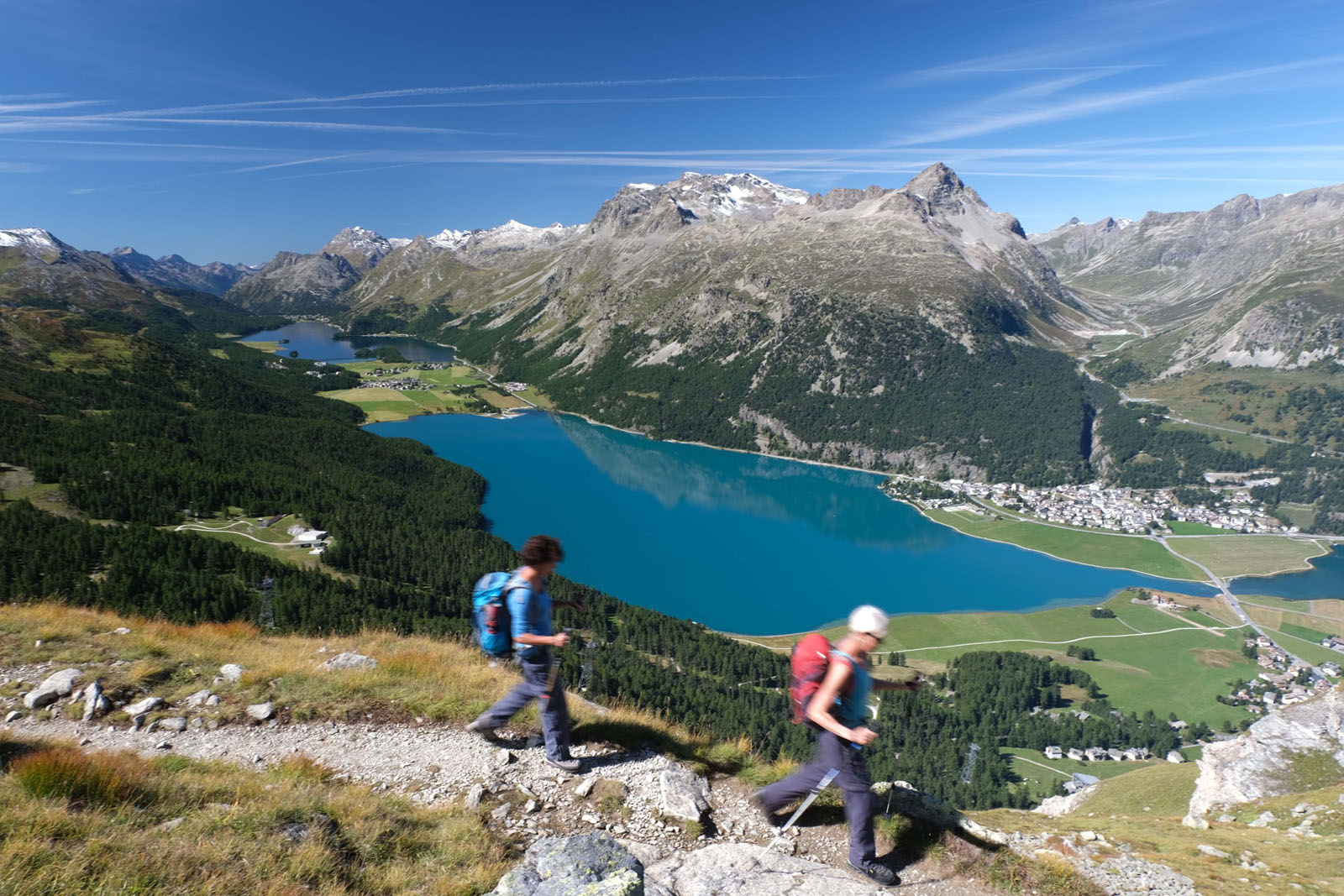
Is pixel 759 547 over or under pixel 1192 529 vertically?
under

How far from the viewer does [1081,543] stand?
4616 inches

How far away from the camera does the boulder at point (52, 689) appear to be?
884 centimetres

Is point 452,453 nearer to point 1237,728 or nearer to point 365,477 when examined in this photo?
point 365,477

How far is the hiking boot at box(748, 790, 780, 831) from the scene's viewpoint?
24.2 ft

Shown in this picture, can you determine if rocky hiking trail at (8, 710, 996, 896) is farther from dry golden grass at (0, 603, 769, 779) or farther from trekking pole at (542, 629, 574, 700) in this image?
trekking pole at (542, 629, 574, 700)

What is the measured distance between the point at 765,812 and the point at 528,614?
4.08 meters

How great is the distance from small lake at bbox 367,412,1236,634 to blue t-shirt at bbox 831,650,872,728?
78118 millimetres

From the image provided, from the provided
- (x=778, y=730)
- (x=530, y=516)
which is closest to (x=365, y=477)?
(x=530, y=516)

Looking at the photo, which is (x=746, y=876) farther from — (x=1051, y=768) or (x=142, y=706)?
(x=1051, y=768)

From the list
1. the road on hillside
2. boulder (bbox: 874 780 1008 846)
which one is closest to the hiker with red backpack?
boulder (bbox: 874 780 1008 846)

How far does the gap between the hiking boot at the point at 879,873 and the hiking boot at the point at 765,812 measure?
1085mm

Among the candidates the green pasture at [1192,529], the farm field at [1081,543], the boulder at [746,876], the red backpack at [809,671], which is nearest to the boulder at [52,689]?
the boulder at [746,876]

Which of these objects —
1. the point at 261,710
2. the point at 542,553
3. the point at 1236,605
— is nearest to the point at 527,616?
the point at 542,553

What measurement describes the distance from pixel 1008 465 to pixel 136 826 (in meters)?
189
